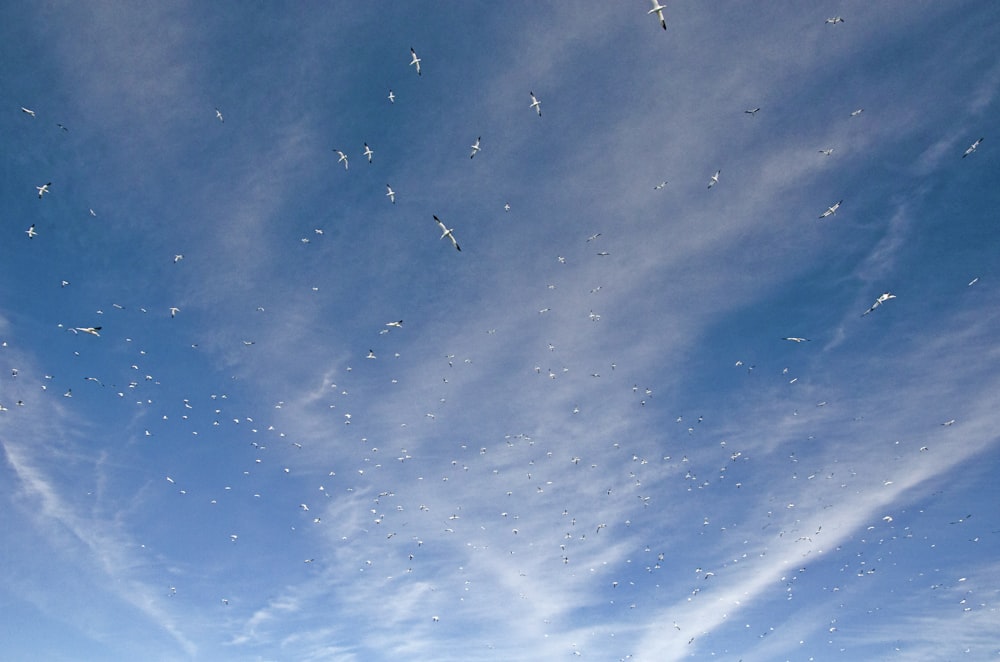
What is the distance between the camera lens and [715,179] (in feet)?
188

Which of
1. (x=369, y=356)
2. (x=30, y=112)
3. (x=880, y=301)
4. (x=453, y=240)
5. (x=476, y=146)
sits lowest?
(x=880, y=301)

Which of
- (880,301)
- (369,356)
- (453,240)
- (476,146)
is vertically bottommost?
(880,301)

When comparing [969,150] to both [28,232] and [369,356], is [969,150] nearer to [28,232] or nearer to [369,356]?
[369,356]

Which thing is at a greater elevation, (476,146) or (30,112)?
(30,112)

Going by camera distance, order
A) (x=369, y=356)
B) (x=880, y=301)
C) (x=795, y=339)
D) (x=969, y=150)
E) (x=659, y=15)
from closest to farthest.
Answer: (x=659, y=15) < (x=969, y=150) < (x=880, y=301) < (x=795, y=339) < (x=369, y=356)

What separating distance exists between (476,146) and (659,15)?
65.1 ft

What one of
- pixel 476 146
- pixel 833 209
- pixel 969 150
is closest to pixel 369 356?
pixel 476 146

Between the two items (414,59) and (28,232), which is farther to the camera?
(28,232)

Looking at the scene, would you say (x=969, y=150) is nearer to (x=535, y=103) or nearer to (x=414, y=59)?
(x=535, y=103)

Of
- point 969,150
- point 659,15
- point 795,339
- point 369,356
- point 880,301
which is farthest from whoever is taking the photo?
point 369,356

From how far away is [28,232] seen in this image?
59.8m

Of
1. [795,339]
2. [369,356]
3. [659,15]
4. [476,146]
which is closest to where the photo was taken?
[659,15]

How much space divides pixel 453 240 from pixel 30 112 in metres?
41.1

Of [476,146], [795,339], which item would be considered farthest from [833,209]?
[476,146]
